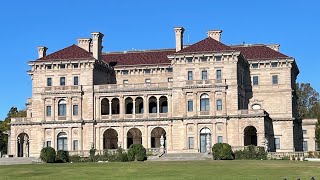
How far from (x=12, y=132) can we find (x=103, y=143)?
482 inches

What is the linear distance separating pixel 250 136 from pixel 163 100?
1209 centimetres

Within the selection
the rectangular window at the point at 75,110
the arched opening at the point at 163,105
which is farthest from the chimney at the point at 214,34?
the rectangular window at the point at 75,110

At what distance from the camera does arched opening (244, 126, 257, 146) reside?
9120 centimetres

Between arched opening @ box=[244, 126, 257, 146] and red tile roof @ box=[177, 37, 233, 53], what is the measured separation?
34.5ft

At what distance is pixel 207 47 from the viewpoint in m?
88.9

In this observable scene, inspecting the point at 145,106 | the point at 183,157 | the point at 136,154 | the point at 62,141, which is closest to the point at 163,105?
the point at 145,106

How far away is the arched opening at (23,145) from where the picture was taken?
95812mm

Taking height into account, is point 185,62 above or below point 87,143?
above

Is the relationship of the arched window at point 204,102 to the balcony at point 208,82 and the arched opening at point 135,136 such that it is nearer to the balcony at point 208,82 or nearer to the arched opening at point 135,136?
the balcony at point 208,82

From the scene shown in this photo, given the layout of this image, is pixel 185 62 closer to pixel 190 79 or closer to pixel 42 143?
pixel 190 79

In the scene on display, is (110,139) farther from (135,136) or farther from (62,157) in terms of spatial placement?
(62,157)

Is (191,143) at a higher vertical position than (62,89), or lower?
lower

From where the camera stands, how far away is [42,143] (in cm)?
9206

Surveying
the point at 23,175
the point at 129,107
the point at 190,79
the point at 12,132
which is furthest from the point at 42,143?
the point at 23,175
